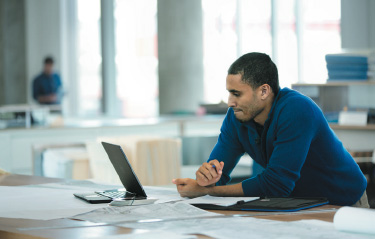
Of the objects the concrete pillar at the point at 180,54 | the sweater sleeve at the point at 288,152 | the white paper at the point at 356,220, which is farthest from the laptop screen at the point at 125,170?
the concrete pillar at the point at 180,54

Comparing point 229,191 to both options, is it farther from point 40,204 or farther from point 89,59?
point 89,59

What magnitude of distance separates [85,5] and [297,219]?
39.7 ft

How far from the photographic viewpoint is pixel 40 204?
2080 millimetres

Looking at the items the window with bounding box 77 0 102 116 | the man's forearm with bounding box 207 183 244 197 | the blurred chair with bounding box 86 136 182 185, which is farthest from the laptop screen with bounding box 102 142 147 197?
the window with bounding box 77 0 102 116

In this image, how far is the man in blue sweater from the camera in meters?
2.22

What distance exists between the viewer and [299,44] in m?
8.73

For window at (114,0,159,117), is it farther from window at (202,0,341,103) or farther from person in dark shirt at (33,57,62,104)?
window at (202,0,341,103)

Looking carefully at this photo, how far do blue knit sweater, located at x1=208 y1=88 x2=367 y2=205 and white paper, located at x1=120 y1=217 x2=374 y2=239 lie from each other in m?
0.49

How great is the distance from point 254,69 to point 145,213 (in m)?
0.80

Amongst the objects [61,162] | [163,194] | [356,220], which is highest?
[356,220]

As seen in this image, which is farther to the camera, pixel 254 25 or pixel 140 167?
pixel 254 25

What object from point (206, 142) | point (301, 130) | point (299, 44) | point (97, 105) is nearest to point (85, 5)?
point (97, 105)

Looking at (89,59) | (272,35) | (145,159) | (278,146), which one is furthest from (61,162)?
(89,59)

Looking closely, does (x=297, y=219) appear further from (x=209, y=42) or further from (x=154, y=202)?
(x=209, y=42)
